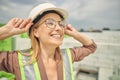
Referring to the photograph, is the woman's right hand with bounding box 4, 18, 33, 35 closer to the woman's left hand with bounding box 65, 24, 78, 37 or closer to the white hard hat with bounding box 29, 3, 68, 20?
the white hard hat with bounding box 29, 3, 68, 20

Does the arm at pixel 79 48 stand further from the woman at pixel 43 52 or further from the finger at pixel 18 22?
the finger at pixel 18 22

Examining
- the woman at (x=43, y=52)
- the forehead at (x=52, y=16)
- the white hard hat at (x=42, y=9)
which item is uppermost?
the white hard hat at (x=42, y=9)

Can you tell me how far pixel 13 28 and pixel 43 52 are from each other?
0.29 m

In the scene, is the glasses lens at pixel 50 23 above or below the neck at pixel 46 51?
above

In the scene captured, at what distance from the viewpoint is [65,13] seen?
1.38 metres

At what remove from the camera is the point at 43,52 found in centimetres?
140

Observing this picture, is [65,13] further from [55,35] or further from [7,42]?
[7,42]

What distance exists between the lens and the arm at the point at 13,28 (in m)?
1.17

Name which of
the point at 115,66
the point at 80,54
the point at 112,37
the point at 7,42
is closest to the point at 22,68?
the point at 80,54

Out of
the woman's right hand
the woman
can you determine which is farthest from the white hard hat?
the woman's right hand

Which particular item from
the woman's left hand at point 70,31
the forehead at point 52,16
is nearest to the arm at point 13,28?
the forehead at point 52,16

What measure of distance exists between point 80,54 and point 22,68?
46cm

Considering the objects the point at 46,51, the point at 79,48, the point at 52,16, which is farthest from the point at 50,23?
the point at 79,48

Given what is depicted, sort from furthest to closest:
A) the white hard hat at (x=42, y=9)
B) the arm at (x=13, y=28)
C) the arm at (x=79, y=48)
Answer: the arm at (x=79, y=48)
the white hard hat at (x=42, y=9)
the arm at (x=13, y=28)
